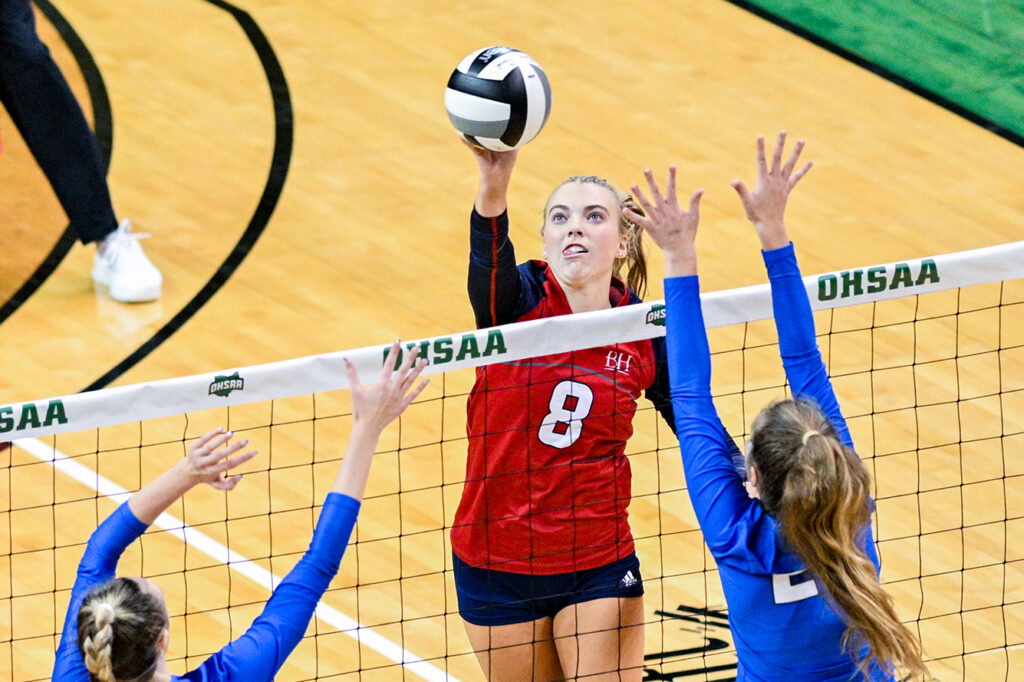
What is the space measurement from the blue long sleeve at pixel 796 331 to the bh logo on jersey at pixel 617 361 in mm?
Result: 1131

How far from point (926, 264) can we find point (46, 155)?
5.34m

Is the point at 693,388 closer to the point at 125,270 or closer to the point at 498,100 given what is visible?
the point at 498,100

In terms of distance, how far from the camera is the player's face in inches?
200

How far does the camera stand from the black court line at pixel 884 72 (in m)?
10.4

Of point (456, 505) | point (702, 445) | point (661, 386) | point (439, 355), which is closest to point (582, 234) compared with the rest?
point (661, 386)

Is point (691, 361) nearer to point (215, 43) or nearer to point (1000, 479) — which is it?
point (1000, 479)

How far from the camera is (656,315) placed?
16.2ft

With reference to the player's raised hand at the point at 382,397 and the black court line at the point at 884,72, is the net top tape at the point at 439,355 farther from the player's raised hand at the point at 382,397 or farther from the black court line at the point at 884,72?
the black court line at the point at 884,72

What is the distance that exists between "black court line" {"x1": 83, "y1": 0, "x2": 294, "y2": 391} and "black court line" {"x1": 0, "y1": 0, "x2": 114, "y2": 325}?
2.74 feet

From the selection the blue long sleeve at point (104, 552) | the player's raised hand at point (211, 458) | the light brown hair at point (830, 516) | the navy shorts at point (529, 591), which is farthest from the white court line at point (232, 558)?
the light brown hair at point (830, 516)

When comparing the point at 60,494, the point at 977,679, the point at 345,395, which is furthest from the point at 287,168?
the point at 977,679

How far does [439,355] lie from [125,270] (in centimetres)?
420

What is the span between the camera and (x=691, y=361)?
150 inches

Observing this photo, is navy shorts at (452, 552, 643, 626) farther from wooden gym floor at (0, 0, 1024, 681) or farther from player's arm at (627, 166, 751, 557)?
wooden gym floor at (0, 0, 1024, 681)
